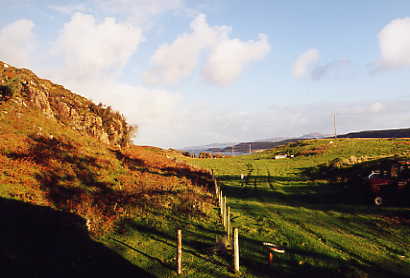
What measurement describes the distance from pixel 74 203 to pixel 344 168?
101ft

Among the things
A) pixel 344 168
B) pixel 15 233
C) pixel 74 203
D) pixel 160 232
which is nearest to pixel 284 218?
pixel 160 232

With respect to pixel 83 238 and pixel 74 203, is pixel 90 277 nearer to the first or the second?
pixel 83 238

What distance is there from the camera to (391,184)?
17781 millimetres

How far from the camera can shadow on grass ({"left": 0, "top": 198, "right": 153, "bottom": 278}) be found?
853 cm

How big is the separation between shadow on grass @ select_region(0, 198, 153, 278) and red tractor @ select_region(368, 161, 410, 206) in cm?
1754

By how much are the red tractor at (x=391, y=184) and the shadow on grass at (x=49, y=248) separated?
1754 centimetres

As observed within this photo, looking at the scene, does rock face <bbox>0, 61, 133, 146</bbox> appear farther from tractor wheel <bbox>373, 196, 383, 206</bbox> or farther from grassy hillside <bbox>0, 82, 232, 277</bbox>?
tractor wheel <bbox>373, 196, 383, 206</bbox>

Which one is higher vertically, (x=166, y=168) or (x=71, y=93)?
(x=71, y=93)

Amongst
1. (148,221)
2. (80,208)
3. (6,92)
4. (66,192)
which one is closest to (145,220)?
(148,221)

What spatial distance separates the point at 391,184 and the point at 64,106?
34.1 m

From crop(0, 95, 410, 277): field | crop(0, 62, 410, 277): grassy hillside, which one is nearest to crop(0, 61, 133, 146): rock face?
crop(0, 62, 410, 277): grassy hillside

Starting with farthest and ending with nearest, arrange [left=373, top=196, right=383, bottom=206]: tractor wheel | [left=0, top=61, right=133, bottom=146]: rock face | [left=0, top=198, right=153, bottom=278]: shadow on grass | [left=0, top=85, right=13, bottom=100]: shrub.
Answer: [left=0, top=61, right=133, bottom=146]: rock face → [left=0, top=85, right=13, bottom=100]: shrub → [left=373, top=196, right=383, bottom=206]: tractor wheel → [left=0, top=198, right=153, bottom=278]: shadow on grass

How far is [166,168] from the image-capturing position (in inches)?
1125

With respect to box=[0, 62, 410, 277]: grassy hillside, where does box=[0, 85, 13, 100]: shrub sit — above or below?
above
